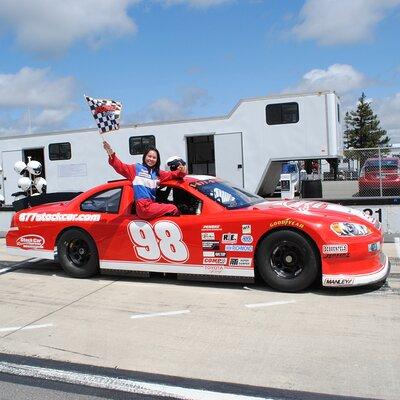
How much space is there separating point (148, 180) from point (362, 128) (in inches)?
2716

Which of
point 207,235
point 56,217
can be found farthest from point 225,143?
point 207,235

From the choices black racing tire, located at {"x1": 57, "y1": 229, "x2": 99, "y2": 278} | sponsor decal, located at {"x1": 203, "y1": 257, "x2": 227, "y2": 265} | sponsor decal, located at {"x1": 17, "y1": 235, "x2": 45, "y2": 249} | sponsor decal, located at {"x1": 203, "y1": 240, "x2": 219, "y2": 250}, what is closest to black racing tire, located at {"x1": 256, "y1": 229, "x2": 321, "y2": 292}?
sponsor decal, located at {"x1": 203, "y1": 257, "x2": 227, "y2": 265}

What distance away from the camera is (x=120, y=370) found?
4.09 metres

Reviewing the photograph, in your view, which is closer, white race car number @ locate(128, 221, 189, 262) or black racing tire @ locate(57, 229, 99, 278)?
white race car number @ locate(128, 221, 189, 262)

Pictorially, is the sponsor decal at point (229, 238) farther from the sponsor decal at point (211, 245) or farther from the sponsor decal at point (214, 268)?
the sponsor decal at point (214, 268)

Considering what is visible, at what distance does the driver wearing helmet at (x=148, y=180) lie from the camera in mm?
6734

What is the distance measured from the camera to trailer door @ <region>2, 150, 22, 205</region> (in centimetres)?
1741

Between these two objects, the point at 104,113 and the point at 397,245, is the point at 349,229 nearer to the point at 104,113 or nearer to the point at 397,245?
the point at 397,245

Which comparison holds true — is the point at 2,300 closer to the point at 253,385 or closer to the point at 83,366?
the point at 83,366

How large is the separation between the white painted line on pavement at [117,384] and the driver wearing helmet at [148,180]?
288cm

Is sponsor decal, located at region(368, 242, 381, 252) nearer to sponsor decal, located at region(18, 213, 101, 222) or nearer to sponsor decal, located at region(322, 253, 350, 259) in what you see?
sponsor decal, located at region(322, 253, 350, 259)

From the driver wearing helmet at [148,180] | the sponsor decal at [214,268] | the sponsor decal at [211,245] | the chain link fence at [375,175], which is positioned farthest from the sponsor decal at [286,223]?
the chain link fence at [375,175]

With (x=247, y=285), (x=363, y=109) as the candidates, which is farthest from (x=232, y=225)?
(x=363, y=109)

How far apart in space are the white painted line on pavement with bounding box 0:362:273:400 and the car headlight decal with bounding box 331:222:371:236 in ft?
8.98
